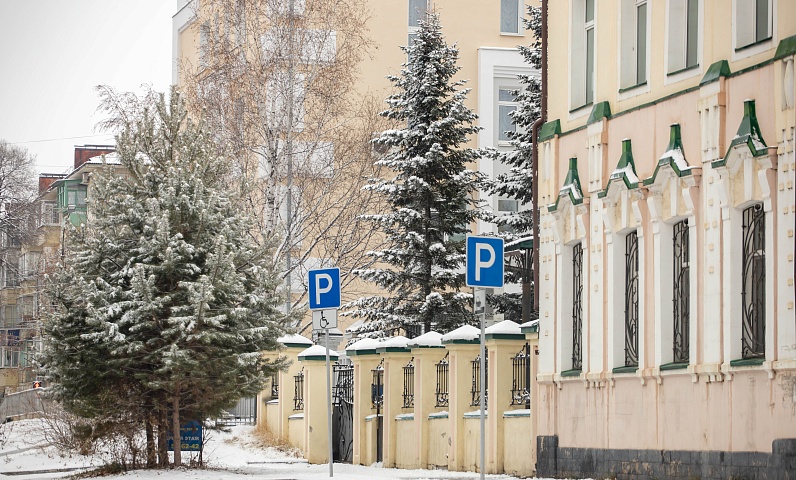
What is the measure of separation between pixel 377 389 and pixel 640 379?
8886 mm

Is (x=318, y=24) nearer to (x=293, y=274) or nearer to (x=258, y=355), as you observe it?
(x=293, y=274)

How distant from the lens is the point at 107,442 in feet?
75.0

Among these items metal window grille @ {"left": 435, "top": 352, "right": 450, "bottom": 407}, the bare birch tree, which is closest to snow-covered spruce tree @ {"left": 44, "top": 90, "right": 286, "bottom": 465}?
metal window grille @ {"left": 435, "top": 352, "right": 450, "bottom": 407}

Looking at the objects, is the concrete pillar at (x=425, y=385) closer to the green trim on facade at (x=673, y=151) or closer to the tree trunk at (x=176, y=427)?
the tree trunk at (x=176, y=427)

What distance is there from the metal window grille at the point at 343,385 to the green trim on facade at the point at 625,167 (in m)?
10.3

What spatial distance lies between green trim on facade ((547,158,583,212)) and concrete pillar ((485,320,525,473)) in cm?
228

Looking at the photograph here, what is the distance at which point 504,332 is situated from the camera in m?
21.8

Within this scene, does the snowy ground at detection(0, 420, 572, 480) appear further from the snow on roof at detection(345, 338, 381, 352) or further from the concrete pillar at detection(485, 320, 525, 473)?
the snow on roof at detection(345, 338, 381, 352)

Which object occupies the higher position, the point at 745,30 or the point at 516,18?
the point at 516,18

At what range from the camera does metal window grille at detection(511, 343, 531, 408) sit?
22.1 metres

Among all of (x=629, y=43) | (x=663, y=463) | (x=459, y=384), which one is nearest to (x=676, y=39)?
(x=629, y=43)

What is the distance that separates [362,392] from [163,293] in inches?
249

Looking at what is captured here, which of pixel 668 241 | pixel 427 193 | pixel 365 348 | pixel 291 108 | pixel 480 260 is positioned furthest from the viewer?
pixel 291 108

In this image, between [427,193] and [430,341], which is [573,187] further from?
[427,193]
